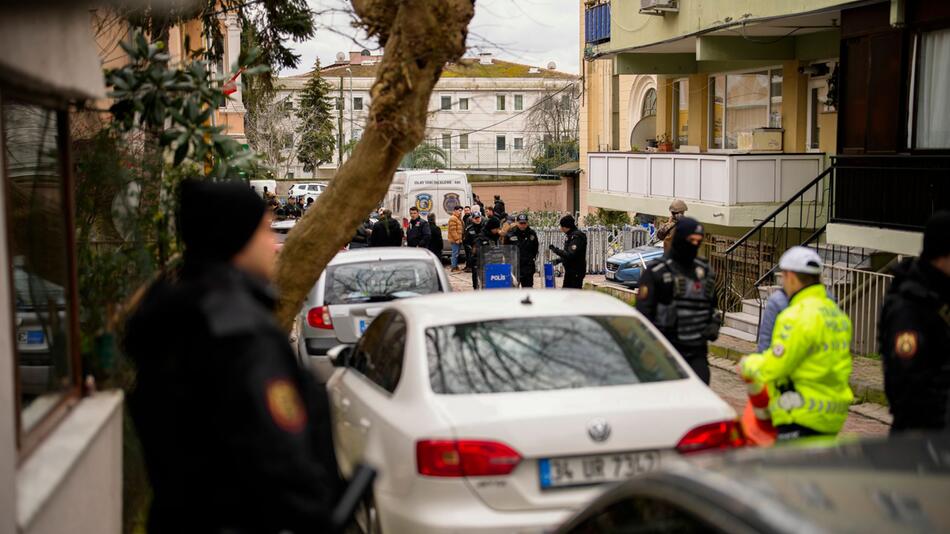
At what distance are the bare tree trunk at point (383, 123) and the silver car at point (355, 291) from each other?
2.20 m

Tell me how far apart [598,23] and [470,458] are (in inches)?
906

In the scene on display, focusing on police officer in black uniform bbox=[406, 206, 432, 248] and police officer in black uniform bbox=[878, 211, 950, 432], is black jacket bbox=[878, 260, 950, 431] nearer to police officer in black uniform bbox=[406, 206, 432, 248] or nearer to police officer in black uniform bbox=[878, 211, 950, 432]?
police officer in black uniform bbox=[878, 211, 950, 432]

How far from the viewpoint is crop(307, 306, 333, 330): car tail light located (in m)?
11.6

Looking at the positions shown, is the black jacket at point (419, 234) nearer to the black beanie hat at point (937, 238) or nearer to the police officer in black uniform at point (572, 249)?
the police officer in black uniform at point (572, 249)

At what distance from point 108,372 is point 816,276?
155 inches

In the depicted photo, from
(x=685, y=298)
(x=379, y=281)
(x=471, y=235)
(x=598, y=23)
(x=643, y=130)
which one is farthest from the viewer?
(x=643, y=130)

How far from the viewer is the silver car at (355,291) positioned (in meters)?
11.5

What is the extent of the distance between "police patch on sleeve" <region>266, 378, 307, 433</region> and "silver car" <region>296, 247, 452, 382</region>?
8.41 m

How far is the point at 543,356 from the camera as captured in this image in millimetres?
5934

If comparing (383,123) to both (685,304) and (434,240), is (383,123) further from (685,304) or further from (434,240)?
(434,240)

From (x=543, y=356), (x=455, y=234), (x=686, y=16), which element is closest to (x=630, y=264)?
(x=686, y=16)

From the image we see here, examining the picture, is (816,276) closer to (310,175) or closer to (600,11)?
(600,11)

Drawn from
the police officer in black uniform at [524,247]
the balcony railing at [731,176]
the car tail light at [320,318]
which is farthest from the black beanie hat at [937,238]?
the balcony railing at [731,176]

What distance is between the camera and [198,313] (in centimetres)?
298
